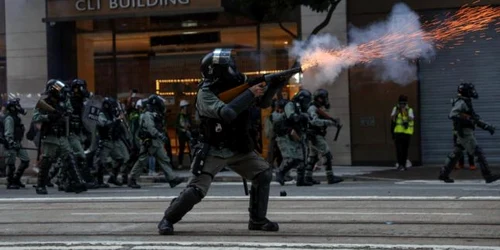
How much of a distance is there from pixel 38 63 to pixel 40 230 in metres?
14.7

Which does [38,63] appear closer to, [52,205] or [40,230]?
[52,205]

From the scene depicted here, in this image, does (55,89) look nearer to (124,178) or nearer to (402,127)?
(124,178)

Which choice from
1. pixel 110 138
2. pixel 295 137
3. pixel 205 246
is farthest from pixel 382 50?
pixel 205 246

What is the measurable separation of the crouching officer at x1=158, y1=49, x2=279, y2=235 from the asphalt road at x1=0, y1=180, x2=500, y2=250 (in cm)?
32

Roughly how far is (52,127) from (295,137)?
421 cm

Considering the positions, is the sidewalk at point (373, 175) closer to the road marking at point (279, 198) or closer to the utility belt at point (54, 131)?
the utility belt at point (54, 131)

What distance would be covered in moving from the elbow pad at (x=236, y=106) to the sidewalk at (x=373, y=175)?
9597 millimetres

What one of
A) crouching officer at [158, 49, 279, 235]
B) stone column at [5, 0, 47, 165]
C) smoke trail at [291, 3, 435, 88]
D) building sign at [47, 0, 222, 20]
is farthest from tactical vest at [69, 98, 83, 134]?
stone column at [5, 0, 47, 165]

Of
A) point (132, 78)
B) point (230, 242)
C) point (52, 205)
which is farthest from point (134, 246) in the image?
point (132, 78)

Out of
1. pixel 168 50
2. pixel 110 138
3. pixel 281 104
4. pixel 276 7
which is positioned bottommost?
pixel 110 138

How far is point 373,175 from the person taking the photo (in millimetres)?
17969

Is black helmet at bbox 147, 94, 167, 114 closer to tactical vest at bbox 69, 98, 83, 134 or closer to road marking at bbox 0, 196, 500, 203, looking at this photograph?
tactical vest at bbox 69, 98, 83, 134

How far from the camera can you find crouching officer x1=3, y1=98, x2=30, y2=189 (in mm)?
16039

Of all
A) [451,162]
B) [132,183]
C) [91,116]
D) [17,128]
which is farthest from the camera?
[17,128]
